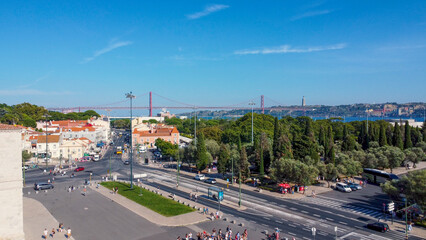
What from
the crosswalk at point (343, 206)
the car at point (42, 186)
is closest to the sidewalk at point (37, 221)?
the car at point (42, 186)

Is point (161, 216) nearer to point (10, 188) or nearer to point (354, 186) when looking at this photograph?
point (10, 188)

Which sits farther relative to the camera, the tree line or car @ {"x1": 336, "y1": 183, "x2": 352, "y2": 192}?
car @ {"x1": 336, "y1": 183, "x2": 352, "y2": 192}

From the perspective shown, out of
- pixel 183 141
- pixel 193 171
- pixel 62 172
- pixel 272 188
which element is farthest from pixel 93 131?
pixel 272 188

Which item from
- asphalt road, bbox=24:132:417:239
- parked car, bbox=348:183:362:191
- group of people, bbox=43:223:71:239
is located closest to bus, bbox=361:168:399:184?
asphalt road, bbox=24:132:417:239

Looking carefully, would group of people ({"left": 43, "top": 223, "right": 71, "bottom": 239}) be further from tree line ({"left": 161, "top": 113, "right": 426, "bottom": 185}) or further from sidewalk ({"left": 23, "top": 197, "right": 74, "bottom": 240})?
A: tree line ({"left": 161, "top": 113, "right": 426, "bottom": 185})

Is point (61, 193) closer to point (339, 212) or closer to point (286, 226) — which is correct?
point (286, 226)

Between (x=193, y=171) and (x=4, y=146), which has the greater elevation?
(x=4, y=146)

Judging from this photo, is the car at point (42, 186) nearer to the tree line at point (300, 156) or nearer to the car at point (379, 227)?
the tree line at point (300, 156)
